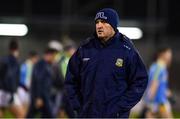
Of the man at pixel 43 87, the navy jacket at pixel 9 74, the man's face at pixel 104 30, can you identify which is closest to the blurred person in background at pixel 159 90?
the man at pixel 43 87

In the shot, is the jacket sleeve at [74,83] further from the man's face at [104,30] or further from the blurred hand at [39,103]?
the blurred hand at [39,103]

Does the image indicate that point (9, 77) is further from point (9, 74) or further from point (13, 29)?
point (13, 29)

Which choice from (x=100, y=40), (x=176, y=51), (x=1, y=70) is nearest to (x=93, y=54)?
(x=100, y=40)

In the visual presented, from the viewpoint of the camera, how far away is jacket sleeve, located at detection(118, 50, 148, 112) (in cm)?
894

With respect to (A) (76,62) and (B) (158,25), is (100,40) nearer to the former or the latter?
(A) (76,62)

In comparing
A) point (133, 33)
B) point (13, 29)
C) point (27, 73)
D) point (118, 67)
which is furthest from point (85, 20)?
point (118, 67)

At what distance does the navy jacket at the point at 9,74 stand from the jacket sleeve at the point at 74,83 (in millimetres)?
→ 7075

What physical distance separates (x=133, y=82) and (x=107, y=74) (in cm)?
31

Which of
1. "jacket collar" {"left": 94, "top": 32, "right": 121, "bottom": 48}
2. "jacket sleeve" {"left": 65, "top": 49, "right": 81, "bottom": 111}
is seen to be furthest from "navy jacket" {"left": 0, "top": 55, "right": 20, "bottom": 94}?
"jacket collar" {"left": 94, "top": 32, "right": 121, "bottom": 48}

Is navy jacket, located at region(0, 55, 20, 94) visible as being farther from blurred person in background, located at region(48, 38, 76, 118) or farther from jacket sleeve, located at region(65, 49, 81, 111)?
jacket sleeve, located at region(65, 49, 81, 111)

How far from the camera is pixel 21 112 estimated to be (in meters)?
16.7

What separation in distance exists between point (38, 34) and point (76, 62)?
19.8 metres

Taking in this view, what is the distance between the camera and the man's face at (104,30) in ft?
29.2

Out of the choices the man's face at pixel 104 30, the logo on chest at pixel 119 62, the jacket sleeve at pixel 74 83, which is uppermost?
the man's face at pixel 104 30
